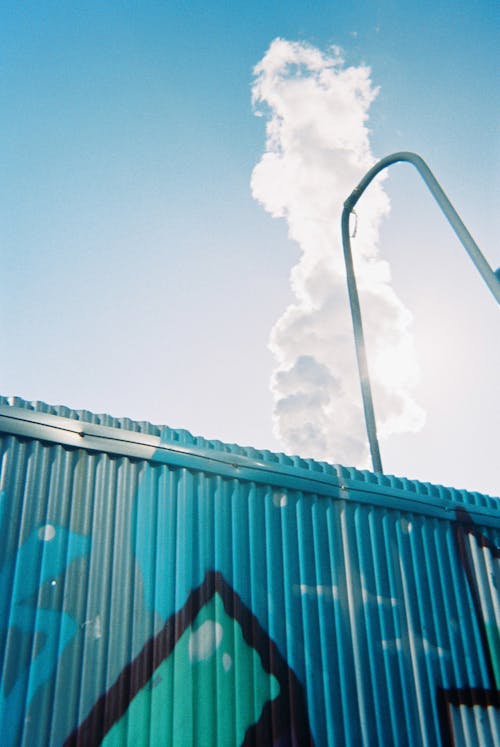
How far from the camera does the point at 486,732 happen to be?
507cm

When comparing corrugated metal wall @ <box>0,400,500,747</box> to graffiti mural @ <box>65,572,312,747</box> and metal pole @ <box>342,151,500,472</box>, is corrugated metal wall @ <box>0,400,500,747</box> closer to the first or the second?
graffiti mural @ <box>65,572,312,747</box>

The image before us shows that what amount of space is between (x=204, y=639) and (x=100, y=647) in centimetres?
75

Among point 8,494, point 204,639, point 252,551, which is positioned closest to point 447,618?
point 252,551

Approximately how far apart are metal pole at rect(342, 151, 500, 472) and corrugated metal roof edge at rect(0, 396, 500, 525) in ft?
3.46

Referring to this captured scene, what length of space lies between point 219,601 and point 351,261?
17.6ft

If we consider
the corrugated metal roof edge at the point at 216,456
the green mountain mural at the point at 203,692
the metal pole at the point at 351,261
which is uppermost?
the metal pole at the point at 351,261

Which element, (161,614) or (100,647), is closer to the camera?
(100,647)

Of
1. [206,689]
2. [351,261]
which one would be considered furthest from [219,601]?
[351,261]

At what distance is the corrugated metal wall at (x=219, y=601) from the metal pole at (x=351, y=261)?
1.68 m

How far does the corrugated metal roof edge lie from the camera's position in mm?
4020

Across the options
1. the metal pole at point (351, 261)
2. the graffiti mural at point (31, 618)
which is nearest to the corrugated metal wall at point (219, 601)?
the graffiti mural at point (31, 618)

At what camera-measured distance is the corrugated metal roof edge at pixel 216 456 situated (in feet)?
13.2

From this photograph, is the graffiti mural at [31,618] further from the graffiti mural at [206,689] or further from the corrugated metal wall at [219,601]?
the graffiti mural at [206,689]

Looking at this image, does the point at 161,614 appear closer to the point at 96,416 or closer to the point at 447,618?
the point at 96,416
